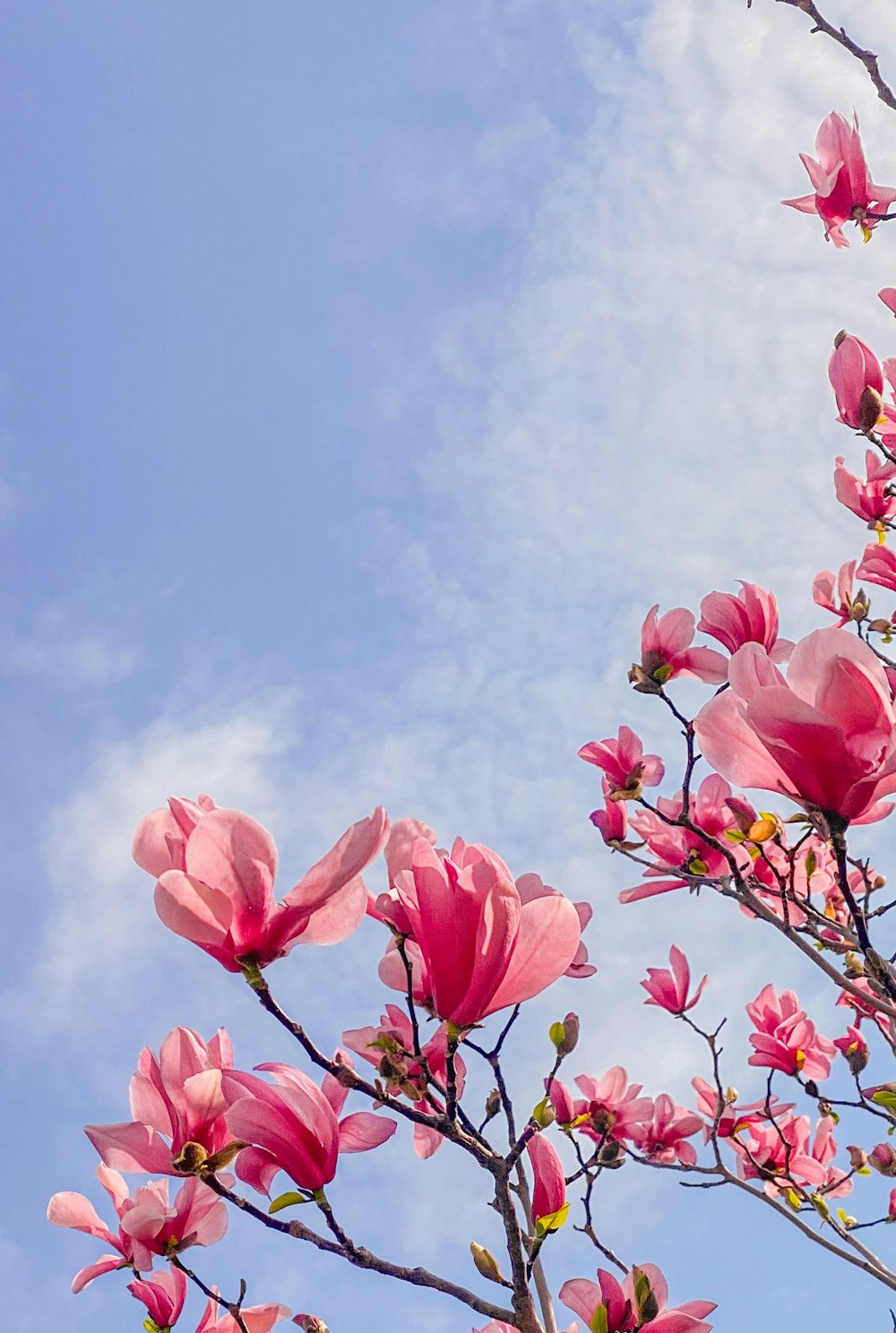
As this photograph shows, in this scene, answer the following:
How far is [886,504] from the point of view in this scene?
2.99 metres

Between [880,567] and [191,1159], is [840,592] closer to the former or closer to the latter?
[880,567]

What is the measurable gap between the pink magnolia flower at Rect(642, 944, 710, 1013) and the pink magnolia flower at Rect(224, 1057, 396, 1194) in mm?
2111

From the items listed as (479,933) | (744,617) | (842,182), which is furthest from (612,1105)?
(842,182)

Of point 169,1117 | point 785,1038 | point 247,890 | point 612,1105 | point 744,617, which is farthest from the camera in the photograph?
point 785,1038

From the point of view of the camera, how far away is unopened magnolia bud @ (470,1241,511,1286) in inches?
55.9

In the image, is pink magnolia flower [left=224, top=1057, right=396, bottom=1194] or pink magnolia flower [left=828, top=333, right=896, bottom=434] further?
pink magnolia flower [left=828, top=333, right=896, bottom=434]

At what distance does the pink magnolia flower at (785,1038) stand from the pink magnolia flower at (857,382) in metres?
1.85

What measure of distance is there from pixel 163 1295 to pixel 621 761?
1.61 m

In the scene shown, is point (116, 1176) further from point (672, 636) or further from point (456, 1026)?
point (672, 636)

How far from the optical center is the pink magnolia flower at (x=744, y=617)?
254 centimetres

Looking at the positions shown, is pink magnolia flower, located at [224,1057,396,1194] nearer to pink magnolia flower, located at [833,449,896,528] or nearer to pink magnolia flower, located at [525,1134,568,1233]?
pink magnolia flower, located at [525,1134,568,1233]

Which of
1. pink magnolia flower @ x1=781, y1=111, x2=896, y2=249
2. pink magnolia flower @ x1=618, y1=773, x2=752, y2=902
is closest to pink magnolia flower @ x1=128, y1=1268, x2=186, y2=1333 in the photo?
pink magnolia flower @ x1=618, y1=773, x2=752, y2=902

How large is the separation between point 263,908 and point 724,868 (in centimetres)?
181

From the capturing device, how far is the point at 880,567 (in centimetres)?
288
